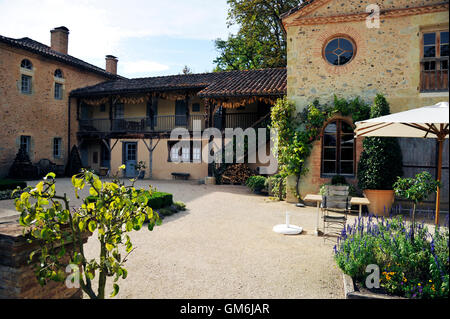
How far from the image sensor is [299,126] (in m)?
9.62

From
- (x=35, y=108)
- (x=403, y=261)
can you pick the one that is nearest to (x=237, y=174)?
(x=403, y=261)

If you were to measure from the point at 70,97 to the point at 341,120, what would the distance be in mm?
16828

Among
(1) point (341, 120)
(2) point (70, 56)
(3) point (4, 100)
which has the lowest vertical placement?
(1) point (341, 120)

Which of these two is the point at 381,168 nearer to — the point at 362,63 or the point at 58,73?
the point at 362,63

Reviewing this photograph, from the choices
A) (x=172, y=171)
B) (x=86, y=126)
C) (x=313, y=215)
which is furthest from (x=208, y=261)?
(x=86, y=126)

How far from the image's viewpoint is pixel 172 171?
17.0 metres

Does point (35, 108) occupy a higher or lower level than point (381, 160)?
higher

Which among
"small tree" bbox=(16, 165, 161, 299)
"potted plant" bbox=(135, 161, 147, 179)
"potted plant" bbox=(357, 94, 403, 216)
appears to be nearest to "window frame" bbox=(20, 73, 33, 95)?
"potted plant" bbox=(135, 161, 147, 179)

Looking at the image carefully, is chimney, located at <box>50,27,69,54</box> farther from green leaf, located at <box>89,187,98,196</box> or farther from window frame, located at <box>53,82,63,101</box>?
green leaf, located at <box>89,187,98,196</box>

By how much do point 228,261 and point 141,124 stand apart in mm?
14869

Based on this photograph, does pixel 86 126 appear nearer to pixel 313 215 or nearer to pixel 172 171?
pixel 172 171

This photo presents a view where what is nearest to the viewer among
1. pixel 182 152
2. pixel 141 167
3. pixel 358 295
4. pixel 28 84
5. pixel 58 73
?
pixel 358 295
